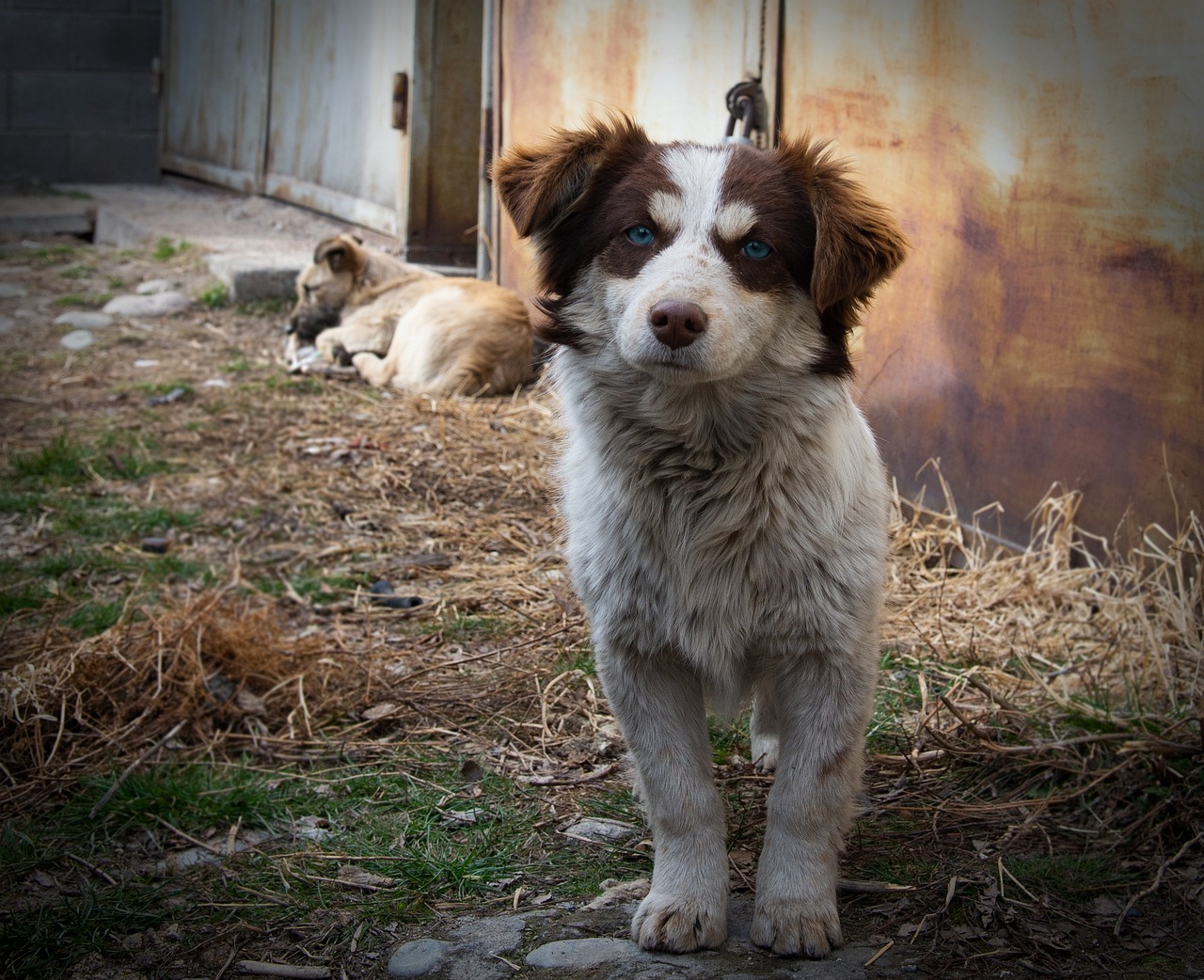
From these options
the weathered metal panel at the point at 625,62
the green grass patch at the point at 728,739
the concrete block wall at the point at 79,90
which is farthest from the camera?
the concrete block wall at the point at 79,90

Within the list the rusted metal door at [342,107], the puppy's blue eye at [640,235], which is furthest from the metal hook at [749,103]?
the rusted metal door at [342,107]

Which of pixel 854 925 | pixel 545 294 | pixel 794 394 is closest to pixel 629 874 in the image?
pixel 854 925

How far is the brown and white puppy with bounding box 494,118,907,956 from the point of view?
98.4 inches

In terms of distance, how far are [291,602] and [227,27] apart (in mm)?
9925

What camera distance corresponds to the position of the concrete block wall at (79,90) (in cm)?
1389

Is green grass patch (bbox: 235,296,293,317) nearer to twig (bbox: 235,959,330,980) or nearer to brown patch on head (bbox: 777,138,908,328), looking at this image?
brown patch on head (bbox: 777,138,908,328)

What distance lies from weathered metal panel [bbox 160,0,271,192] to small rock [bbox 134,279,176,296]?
2847 mm

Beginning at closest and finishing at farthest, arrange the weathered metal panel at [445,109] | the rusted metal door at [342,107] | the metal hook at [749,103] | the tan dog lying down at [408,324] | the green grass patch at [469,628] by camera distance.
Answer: the green grass patch at [469,628] → the metal hook at [749,103] → the tan dog lying down at [408,324] → the weathered metal panel at [445,109] → the rusted metal door at [342,107]

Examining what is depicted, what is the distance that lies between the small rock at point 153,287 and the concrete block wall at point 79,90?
18.5 ft

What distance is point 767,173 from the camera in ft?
8.73

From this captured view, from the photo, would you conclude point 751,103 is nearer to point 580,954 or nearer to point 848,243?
point 848,243

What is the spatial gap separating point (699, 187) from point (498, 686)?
72.1 inches

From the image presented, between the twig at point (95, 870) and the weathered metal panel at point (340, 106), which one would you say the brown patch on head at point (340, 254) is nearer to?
the weathered metal panel at point (340, 106)

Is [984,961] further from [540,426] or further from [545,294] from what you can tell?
[540,426]
